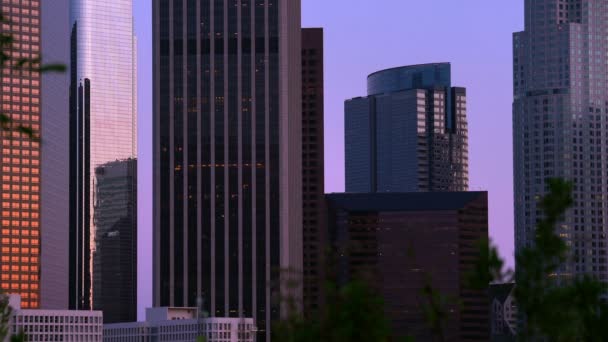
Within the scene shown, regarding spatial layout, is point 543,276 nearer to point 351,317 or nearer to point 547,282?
point 547,282

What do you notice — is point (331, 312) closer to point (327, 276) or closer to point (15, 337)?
point (327, 276)

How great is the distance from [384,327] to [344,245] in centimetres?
299

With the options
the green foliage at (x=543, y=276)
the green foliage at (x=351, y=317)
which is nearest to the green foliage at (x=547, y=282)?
the green foliage at (x=543, y=276)

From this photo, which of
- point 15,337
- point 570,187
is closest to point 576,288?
point 570,187

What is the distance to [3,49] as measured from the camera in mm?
29062

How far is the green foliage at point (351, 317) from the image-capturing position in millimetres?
34000

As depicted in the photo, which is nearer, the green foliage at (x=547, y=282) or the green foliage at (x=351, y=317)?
the green foliage at (x=351, y=317)

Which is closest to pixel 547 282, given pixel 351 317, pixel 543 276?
→ pixel 543 276

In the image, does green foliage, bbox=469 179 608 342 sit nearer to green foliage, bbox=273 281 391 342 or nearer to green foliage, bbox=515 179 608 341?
green foliage, bbox=515 179 608 341

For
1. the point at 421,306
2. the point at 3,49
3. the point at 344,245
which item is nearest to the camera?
the point at 3,49

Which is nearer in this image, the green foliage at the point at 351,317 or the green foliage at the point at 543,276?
the green foliage at the point at 351,317

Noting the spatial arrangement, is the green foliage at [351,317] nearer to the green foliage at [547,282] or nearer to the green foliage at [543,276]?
the green foliage at [543,276]

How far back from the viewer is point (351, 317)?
34250 mm

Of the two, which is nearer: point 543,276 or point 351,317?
point 351,317
